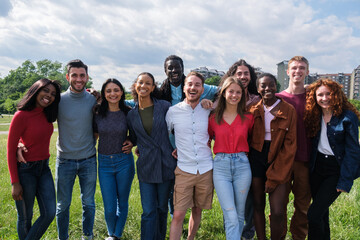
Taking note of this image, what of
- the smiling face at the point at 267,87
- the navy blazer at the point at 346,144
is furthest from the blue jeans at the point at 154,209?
the navy blazer at the point at 346,144

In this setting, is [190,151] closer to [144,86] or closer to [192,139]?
[192,139]

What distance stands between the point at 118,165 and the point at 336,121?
3.00 metres

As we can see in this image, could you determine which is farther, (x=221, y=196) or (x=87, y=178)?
(x=87, y=178)

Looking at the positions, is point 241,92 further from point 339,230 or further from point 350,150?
point 339,230

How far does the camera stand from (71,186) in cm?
357

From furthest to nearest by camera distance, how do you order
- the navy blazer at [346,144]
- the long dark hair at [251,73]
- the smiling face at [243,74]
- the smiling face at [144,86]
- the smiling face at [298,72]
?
the long dark hair at [251,73]
the smiling face at [243,74]
the smiling face at [298,72]
the smiling face at [144,86]
the navy blazer at [346,144]

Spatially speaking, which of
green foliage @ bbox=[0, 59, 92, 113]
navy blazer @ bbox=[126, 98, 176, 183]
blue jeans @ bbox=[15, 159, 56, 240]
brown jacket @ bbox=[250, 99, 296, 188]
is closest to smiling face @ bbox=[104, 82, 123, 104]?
navy blazer @ bbox=[126, 98, 176, 183]

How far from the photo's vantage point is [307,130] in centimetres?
352

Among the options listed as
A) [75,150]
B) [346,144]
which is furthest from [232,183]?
[75,150]

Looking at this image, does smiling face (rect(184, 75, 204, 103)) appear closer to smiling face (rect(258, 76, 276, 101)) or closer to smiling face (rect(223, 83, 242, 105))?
smiling face (rect(223, 83, 242, 105))

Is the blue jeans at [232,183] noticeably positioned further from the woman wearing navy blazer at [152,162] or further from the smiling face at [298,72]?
the smiling face at [298,72]

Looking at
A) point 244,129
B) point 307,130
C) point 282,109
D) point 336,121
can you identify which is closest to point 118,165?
point 244,129

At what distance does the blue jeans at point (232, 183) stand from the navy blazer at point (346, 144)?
3.75ft

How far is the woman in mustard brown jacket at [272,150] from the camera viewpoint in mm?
3186
